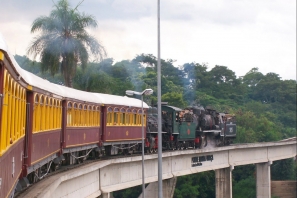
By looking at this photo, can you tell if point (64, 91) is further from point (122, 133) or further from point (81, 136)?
point (122, 133)

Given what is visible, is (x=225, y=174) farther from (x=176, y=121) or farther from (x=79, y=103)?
(x=79, y=103)

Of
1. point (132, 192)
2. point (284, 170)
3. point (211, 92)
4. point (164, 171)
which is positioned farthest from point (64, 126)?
point (211, 92)

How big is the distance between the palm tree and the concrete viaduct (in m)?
8.77

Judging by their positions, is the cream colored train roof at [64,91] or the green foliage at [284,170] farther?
the green foliage at [284,170]

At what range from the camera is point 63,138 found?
61.1 ft

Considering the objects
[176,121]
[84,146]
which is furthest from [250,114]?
[84,146]

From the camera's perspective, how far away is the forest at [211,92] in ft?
142

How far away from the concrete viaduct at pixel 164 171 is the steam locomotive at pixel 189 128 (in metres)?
1.03

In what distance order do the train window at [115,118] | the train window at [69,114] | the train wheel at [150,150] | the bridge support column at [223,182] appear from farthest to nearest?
the bridge support column at [223,182]
the train wheel at [150,150]
the train window at [115,118]
the train window at [69,114]

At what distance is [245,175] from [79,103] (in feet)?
153

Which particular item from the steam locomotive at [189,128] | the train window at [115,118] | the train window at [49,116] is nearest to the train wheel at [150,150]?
the steam locomotive at [189,128]

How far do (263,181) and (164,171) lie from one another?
73.1ft

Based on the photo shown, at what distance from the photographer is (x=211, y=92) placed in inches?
3546

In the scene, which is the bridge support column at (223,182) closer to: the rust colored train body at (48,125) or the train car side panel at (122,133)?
the rust colored train body at (48,125)
